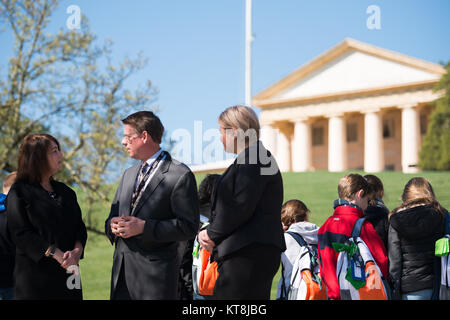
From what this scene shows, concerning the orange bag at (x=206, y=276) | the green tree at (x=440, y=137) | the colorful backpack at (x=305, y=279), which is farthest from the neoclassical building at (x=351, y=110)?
the orange bag at (x=206, y=276)

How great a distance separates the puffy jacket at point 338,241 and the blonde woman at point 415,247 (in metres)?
0.26

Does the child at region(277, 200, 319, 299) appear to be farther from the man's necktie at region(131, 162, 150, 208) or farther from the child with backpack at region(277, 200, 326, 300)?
the man's necktie at region(131, 162, 150, 208)

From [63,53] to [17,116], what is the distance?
9.13 feet

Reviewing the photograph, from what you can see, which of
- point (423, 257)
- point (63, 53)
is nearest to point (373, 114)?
point (63, 53)

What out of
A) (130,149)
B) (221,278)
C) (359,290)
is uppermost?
(130,149)

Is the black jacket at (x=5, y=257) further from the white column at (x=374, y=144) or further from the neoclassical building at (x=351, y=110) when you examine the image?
the white column at (x=374, y=144)

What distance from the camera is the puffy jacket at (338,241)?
509 cm

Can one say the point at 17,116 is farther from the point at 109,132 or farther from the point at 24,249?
the point at 24,249

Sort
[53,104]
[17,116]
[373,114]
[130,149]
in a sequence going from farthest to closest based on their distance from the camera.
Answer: [373,114]
[53,104]
[17,116]
[130,149]

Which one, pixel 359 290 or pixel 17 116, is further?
pixel 17 116

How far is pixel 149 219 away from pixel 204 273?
1.32 m

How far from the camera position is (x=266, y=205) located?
157 inches

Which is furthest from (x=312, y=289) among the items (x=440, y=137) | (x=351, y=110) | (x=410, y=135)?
(x=351, y=110)
